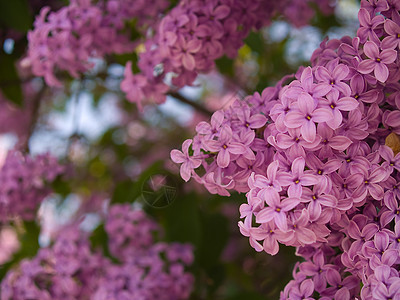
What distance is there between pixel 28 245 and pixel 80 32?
905 millimetres

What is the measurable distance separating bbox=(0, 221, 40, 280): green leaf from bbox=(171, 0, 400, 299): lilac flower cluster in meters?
1.05

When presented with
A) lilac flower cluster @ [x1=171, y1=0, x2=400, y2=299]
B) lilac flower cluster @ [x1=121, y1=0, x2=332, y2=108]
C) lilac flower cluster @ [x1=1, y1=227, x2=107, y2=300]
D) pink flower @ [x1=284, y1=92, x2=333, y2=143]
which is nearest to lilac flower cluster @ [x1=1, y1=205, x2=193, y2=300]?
lilac flower cluster @ [x1=1, y1=227, x2=107, y2=300]

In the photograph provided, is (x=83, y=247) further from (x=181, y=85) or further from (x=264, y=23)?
(x=264, y=23)

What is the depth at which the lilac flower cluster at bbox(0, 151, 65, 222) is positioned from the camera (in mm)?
1370

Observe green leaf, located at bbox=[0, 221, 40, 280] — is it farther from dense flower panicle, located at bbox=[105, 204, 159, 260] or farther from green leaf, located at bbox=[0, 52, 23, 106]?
green leaf, located at bbox=[0, 52, 23, 106]

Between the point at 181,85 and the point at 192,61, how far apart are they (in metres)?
0.12

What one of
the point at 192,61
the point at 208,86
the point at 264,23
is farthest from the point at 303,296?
the point at 208,86

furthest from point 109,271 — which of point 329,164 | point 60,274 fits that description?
point 329,164

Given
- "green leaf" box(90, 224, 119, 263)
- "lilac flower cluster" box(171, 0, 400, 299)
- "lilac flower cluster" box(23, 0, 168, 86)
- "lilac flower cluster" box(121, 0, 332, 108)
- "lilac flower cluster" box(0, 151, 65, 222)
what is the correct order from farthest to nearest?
"green leaf" box(90, 224, 119, 263) < "lilac flower cluster" box(0, 151, 65, 222) < "lilac flower cluster" box(23, 0, 168, 86) < "lilac flower cluster" box(121, 0, 332, 108) < "lilac flower cluster" box(171, 0, 400, 299)

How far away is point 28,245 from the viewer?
1.66 m

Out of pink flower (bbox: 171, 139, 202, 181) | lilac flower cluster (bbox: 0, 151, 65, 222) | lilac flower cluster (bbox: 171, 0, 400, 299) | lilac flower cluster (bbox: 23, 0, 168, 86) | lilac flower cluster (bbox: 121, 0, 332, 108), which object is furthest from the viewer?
lilac flower cluster (bbox: 0, 151, 65, 222)

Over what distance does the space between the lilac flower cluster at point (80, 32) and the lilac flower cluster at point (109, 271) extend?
1.65 feet

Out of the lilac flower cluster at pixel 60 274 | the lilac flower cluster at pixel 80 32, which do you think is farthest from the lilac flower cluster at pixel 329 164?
the lilac flower cluster at pixel 60 274

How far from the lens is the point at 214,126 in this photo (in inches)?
28.1
